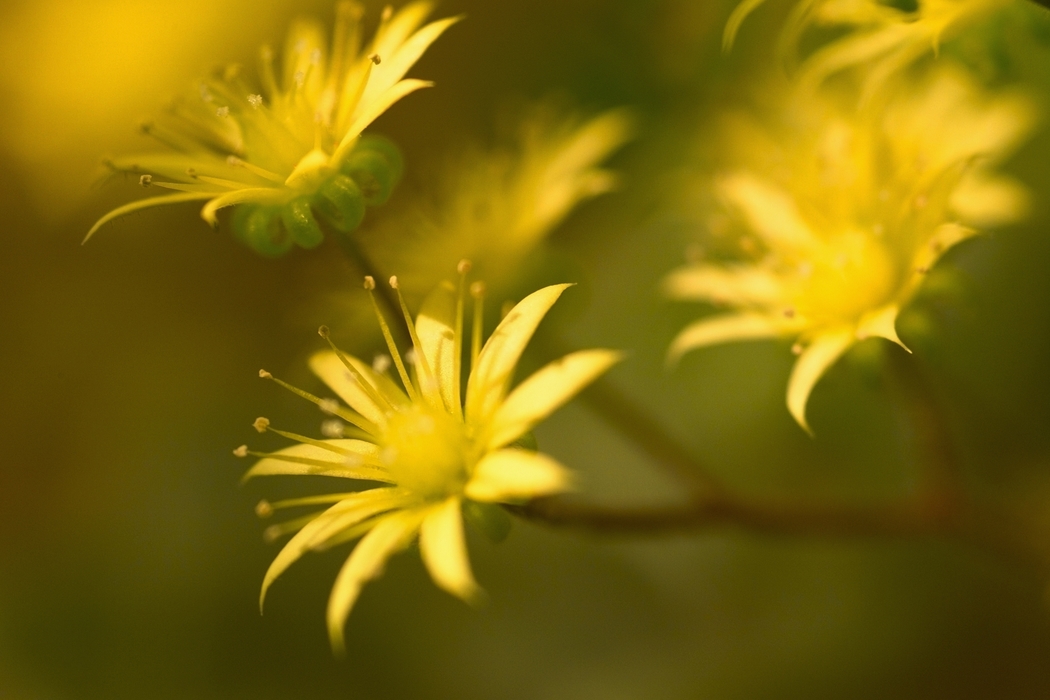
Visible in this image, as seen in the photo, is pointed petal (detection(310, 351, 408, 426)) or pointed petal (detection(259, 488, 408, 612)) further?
pointed petal (detection(310, 351, 408, 426))

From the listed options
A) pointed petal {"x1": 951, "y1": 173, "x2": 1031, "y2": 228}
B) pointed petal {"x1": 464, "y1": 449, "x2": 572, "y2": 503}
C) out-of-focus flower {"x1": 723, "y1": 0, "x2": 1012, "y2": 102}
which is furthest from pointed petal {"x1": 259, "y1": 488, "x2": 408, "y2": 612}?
pointed petal {"x1": 951, "y1": 173, "x2": 1031, "y2": 228}

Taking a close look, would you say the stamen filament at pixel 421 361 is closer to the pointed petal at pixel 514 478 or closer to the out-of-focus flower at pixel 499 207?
the pointed petal at pixel 514 478

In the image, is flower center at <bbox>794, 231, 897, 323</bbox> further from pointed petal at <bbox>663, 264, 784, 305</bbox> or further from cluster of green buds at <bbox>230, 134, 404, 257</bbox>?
cluster of green buds at <bbox>230, 134, 404, 257</bbox>

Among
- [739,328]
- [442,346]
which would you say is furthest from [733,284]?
[442,346]

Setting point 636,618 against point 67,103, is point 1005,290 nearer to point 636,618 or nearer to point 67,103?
point 636,618

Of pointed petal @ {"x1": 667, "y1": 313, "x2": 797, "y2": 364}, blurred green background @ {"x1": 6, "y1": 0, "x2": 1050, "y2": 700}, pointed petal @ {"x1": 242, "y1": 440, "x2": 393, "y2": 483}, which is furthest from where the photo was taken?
blurred green background @ {"x1": 6, "y1": 0, "x2": 1050, "y2": 700}

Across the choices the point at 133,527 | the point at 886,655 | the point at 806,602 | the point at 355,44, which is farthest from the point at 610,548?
the point at 355,44

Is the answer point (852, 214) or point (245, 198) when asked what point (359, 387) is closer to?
point (245, 198)

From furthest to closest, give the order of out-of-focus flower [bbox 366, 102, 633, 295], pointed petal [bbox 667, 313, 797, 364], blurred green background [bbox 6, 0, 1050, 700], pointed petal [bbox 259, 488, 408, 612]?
blurred green background [bbox 6, 0, 1050, 700] < out-of-focus flower [bbox 366, 102, 633, 295] < pointed petal [bbox 667, 313, 797, 364] < pointed petal [bbox 259, 488, 408, 612]
